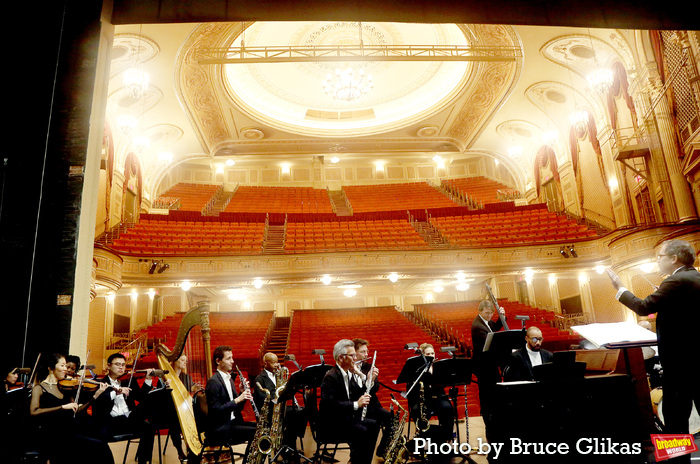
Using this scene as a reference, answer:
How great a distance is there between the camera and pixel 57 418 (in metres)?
2.77

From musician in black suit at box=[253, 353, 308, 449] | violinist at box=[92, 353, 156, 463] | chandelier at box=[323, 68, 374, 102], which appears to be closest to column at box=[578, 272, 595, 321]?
chandelier at box=[323, 68, 374, 102]

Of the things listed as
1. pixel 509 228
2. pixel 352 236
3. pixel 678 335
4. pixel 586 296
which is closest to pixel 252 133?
pixel 352 236

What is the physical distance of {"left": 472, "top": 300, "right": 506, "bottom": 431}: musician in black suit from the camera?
3574mm

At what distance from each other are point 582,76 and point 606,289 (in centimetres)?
579

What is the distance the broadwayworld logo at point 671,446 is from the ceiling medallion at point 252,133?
14949mm

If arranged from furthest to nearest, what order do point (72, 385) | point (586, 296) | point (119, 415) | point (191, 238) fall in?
point (586, 296)
point (191, 238)
point (119, 415)
point (72, 385)

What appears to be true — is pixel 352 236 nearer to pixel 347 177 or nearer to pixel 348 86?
pixel 348 86

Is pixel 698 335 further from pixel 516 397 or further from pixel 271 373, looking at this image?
pixel 271 373

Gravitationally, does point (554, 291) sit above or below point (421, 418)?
above

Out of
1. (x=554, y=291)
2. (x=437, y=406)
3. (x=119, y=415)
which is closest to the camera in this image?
(x=119, y=415)

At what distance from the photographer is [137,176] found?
15.2m

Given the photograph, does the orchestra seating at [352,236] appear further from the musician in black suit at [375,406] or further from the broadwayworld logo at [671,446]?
the broadwayworld logo at [671,446]

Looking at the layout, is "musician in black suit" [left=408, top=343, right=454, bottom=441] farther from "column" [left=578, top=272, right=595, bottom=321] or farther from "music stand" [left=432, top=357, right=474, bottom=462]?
"column" [left=578, top=272, right=595, bottom=321]

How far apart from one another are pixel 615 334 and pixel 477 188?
54.5 feet
